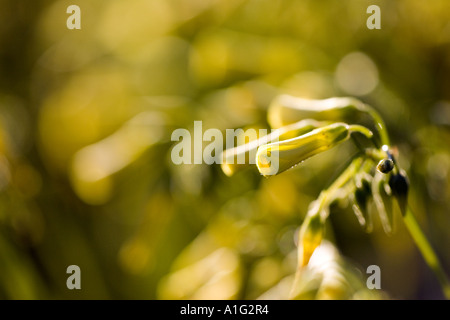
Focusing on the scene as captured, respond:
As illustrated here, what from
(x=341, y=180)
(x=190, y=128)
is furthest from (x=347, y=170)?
(x=190, y=128)

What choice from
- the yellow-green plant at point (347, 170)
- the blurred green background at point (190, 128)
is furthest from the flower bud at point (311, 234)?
the blurred green background at point (190, 128)

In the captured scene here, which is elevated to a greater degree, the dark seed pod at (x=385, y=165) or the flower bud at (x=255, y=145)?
the flower bud at (x=255, y=145)

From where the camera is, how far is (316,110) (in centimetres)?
39

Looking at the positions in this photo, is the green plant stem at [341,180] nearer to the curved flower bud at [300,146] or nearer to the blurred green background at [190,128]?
the curved flower bud at [300,146]

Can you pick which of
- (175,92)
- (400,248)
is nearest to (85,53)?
(175,92)

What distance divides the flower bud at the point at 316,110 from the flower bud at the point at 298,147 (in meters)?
0.03

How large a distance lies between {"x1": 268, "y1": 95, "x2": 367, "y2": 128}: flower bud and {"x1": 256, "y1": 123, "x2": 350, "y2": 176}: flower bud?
33 millimetres

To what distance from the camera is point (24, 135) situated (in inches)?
31.9

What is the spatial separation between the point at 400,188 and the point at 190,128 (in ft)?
1.02

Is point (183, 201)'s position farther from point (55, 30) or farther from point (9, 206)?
point (55, 30)

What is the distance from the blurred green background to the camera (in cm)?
54

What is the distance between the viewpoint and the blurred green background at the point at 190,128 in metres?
0.54

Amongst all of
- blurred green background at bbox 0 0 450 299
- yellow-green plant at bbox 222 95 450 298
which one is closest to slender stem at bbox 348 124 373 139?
yellow-green plant at bbox 222 95 450 298

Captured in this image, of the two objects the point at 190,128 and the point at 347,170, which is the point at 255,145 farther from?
the point at 190,128
